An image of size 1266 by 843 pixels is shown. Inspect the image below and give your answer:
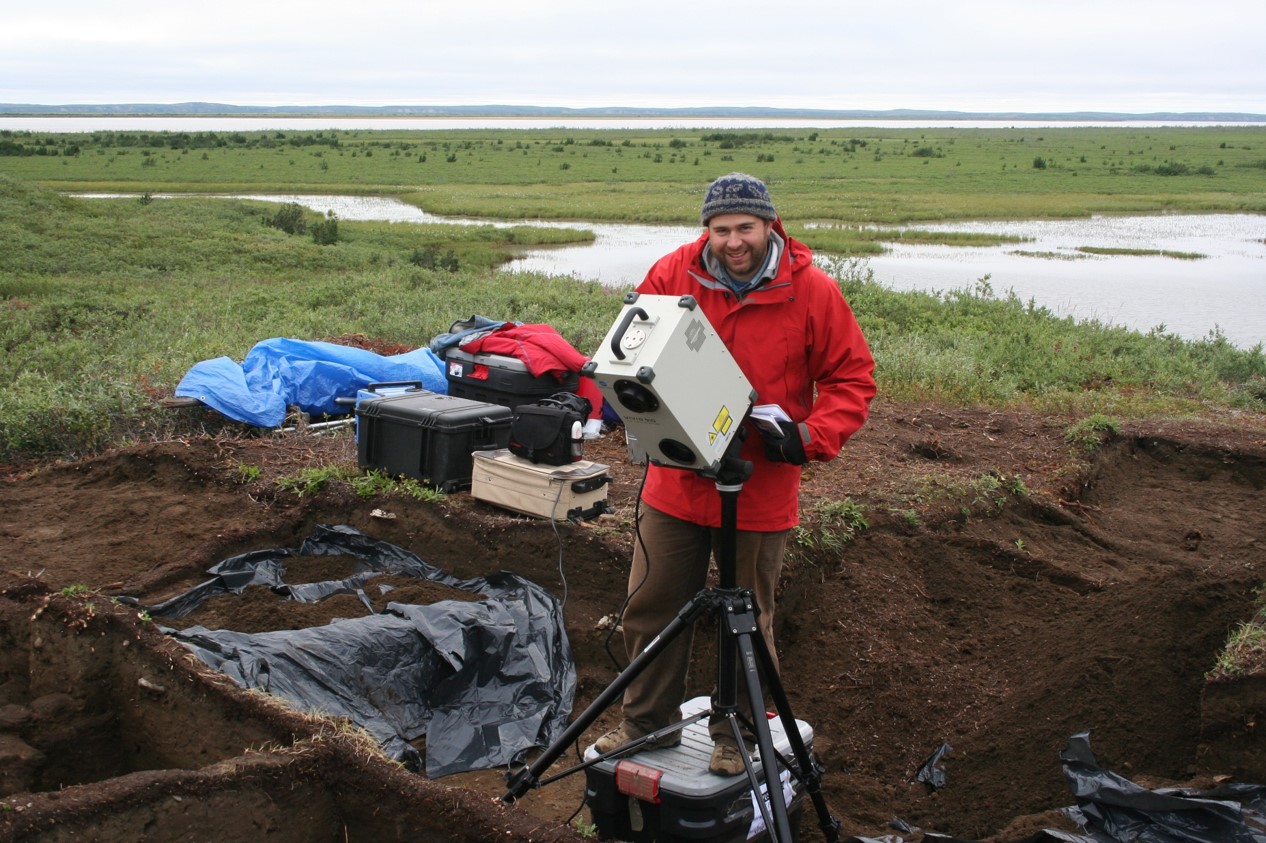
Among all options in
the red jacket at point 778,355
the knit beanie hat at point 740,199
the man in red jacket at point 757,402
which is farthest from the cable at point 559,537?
the knit beanie hat at point 740,199

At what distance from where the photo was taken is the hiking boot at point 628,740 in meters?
3.54

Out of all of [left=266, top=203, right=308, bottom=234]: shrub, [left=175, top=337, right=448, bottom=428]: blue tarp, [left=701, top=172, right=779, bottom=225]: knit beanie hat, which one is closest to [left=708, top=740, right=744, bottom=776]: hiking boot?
[left=701, top=172, right=779, bottom=225]: knit beanie hat

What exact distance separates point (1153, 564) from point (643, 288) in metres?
4.26

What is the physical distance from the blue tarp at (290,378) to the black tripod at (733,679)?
448cm

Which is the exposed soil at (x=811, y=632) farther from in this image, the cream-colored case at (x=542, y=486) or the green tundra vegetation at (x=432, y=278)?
the green tundra vegetation at (x=432, y=278)

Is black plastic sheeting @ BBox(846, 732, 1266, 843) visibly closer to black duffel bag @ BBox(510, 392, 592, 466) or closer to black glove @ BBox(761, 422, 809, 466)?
black glove @ BBox(761, 422, 809, 466)

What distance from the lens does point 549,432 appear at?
5.80 m

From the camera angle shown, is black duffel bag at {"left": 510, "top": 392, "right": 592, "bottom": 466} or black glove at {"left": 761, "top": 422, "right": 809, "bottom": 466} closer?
black glove at {"left": 761, "top": 422, "right": 809, "bottom": 466}

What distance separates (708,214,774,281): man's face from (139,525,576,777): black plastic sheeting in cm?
226

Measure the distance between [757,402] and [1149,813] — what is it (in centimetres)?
174

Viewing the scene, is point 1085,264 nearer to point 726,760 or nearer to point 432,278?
point 432,278

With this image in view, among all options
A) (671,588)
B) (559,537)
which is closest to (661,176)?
(559,537)

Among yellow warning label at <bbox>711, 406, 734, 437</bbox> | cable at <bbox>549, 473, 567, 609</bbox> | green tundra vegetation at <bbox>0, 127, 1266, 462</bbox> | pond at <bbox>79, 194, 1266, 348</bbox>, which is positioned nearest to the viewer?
yellow warning label at <bbox>711, 406, 734, 437</bbox>

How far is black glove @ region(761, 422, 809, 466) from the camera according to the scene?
121 inches
